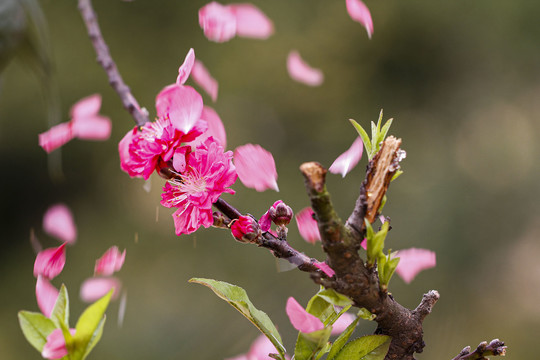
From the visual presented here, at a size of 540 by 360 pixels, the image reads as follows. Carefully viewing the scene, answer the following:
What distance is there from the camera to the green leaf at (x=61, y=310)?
0.24 metres

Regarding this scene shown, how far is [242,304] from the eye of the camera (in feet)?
0.74

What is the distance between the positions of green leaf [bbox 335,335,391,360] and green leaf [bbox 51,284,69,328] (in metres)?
0.12

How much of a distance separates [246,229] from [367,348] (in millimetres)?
72

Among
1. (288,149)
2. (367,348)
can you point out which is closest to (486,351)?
(367,348)

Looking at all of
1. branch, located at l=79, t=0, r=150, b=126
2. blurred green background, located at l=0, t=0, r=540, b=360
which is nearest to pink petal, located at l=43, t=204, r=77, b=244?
blurred green background, located at l=0, t=0, r=540, b=360

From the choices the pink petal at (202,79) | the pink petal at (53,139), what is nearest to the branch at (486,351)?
the pink petal at (53,139)

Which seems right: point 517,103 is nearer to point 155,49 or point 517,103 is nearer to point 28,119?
point 155,49

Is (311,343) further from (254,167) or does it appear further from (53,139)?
(53,139)

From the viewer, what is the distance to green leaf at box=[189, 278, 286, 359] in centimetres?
22

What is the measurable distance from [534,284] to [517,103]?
50cm

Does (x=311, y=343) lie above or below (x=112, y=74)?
below

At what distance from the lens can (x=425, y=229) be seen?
1.31 metres

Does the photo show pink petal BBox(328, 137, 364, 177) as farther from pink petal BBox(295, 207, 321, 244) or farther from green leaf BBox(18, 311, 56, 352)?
green leaf BBox(18, 311, 56, 352)

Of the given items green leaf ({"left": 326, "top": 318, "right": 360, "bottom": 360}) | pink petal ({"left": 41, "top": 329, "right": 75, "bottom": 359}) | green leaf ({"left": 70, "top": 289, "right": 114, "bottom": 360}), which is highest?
green leaf ({"left": 326, "top": 318, "right": 360, "bottom": 360})
